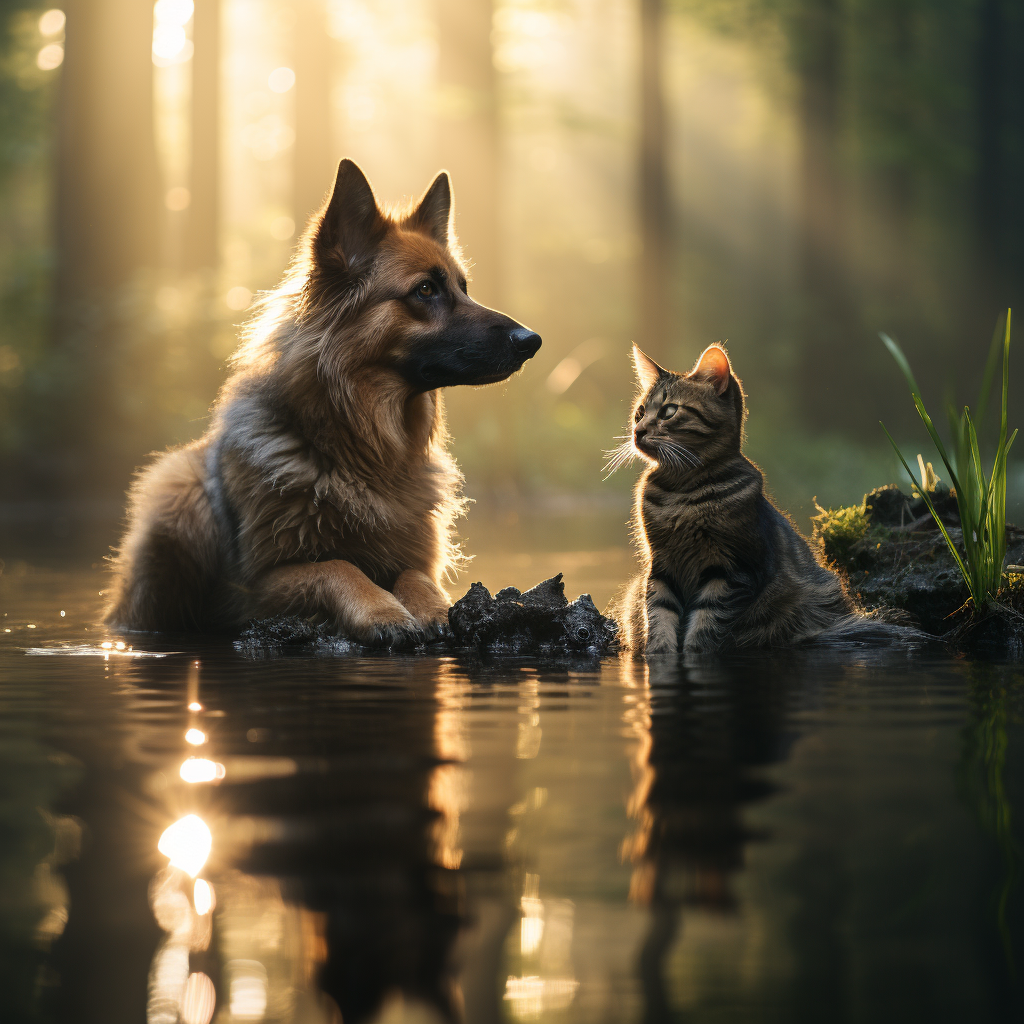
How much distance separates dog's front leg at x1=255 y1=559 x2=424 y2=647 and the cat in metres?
1.06

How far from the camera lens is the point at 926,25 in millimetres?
33000

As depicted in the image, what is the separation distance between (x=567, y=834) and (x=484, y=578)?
5.53 meters

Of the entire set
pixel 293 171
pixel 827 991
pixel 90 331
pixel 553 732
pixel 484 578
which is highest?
pixel 293 171

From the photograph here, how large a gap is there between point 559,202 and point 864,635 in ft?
131

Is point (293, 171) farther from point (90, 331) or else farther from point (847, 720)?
point (847, 720)

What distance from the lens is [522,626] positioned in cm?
539

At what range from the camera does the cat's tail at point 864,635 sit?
5.15m

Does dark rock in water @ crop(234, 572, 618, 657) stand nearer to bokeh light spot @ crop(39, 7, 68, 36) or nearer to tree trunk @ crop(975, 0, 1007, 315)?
bokeh light spot @ crop(39, 7, 68, 36)

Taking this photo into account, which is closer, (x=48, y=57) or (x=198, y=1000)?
(x=198, y=1000)

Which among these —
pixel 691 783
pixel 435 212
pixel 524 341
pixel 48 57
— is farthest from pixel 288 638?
pixel 48 57

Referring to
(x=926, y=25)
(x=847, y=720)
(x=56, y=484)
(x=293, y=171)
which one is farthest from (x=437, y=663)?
(x=926, y=25)

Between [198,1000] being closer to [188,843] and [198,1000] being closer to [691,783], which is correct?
[188,843]

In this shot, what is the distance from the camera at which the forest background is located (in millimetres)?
18797

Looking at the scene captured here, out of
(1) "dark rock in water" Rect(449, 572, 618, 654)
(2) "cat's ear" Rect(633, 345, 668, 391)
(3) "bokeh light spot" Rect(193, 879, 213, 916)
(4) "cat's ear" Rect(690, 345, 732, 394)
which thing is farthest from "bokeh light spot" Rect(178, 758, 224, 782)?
(2) "cat's ear" Rect(633, 345, 668, 391)
